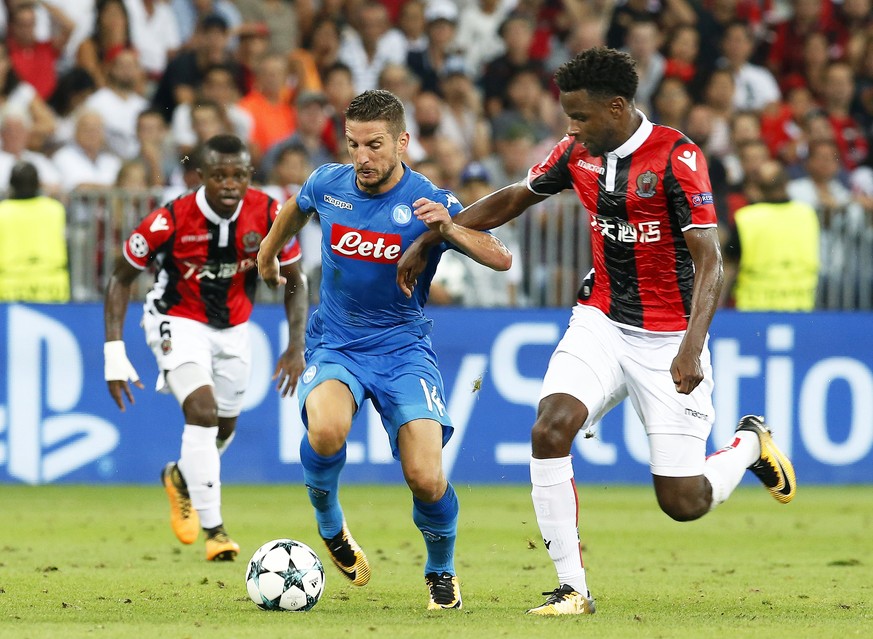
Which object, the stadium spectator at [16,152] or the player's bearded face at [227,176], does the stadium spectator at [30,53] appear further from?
the player's bearded face at [227,176]

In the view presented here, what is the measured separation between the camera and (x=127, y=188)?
13180 millimetres

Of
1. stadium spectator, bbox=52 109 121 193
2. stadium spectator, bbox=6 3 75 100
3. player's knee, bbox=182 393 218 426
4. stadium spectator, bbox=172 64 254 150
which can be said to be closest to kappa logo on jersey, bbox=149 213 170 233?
player's knee, bbox=182 393 218 426

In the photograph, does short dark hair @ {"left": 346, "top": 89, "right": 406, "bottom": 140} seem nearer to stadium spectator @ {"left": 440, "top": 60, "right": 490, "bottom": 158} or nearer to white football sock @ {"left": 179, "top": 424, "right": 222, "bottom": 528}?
white football sock @ {"left": 179, "top": 424, "right": 222, "bottom": 528}

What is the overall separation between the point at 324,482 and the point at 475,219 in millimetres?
1453

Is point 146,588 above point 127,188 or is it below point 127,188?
below

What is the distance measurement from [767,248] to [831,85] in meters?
4.12

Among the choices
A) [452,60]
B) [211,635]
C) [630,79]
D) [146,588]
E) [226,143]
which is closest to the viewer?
[211,635]

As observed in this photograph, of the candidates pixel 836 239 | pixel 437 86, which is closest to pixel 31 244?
pixel 437 86

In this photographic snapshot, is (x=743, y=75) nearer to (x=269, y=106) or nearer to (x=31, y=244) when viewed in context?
(x=269, y=106)

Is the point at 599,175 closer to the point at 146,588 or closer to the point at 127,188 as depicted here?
the point at 146,588

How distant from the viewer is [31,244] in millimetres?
12539

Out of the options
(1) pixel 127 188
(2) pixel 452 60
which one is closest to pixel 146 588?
(1) pixel 127 188

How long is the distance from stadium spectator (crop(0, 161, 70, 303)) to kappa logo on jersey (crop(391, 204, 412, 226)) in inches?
240

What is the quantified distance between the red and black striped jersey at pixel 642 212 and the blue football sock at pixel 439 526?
122 cm
